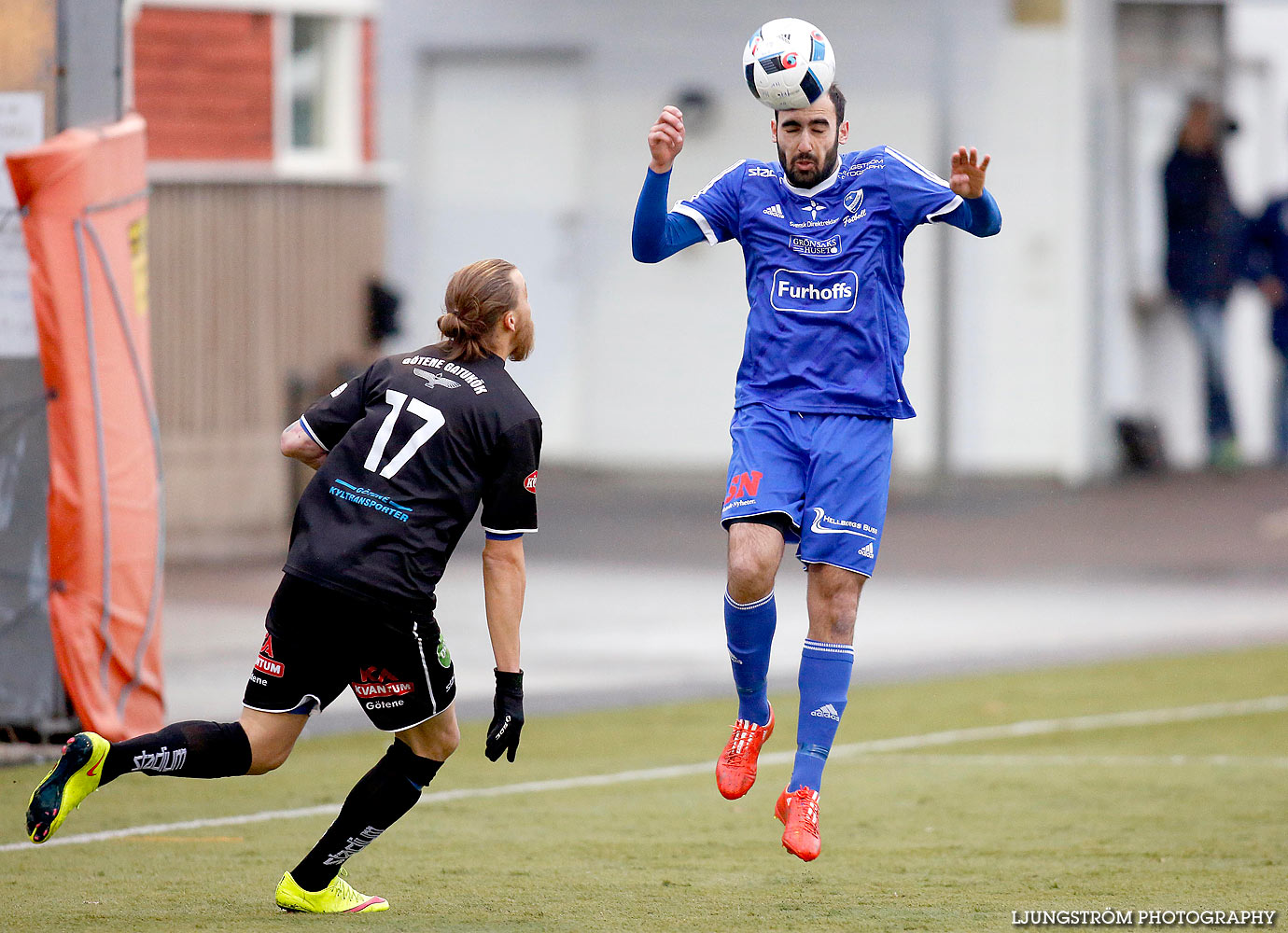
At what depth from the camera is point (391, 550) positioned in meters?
6.42

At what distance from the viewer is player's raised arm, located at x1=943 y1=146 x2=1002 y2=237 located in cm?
711

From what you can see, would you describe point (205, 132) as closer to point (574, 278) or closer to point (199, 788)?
point (574, 278)

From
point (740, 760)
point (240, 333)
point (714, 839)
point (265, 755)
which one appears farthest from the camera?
point (240, 333)

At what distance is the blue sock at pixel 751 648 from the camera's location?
757 centimetres

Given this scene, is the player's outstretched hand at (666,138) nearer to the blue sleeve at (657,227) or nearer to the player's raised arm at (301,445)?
the blue sleeve at (657,227)

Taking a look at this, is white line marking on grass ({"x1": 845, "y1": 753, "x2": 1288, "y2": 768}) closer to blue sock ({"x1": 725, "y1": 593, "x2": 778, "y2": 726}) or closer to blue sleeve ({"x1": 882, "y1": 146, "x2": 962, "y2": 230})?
blue sock ({"x1": 725, "y1": 593, "x2": 778, "y2": 726})

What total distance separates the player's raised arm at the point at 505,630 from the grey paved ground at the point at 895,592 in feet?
16.1

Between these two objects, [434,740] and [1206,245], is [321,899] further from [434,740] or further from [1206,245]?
[1206,245]

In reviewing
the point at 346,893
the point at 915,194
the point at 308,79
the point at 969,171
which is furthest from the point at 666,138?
the point at 308,79

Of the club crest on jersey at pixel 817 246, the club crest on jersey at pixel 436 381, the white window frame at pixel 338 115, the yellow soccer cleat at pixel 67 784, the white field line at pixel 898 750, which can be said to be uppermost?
the white window frame at pixel 338 115

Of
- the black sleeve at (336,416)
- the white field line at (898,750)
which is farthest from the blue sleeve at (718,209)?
the white field line at (898,750)

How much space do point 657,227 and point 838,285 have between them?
0.64 metres

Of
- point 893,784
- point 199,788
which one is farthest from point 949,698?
point 199,788

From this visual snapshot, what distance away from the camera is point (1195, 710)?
1173 cm
